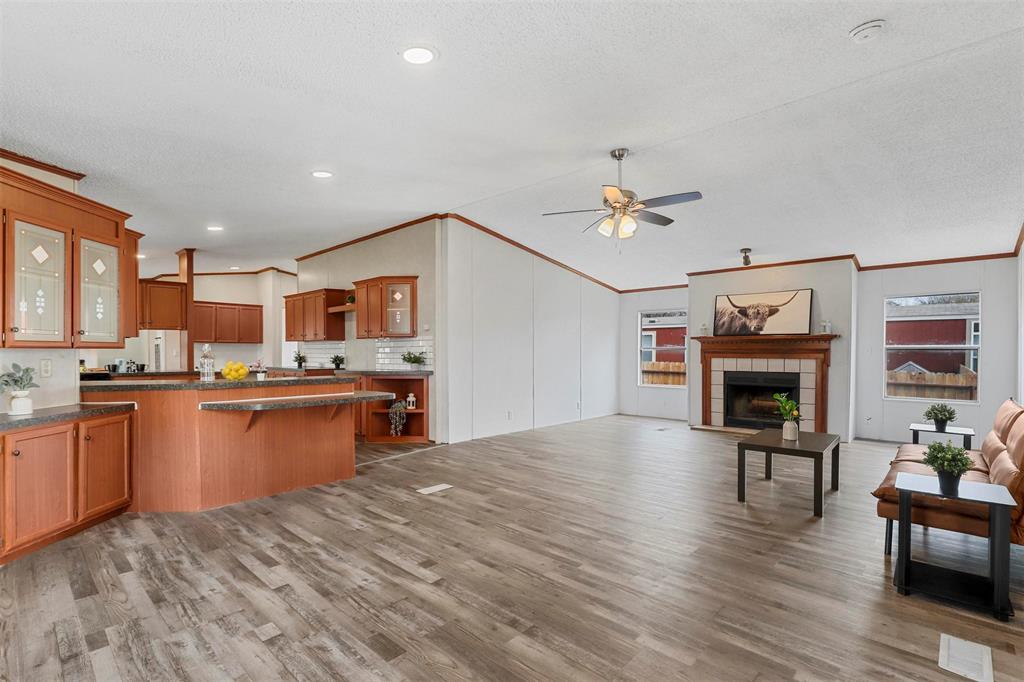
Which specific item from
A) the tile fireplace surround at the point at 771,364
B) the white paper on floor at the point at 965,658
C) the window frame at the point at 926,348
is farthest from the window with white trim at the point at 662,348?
the white paper on floor at the point at 965,658

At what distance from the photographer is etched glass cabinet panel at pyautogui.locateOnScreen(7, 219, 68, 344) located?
3438 mm

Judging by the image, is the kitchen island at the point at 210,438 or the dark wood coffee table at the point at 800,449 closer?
the dark wood coffee table at the point at 800,449

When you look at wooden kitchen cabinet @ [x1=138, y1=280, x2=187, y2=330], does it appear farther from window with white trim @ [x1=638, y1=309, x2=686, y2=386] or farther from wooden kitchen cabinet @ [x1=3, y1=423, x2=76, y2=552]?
window with white trim @ [x1=638, y1=309, x2=686, y2=386]

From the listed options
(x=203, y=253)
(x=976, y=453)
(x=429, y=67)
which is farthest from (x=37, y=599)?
(x=203, y=253)

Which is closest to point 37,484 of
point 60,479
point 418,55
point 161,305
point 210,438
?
point 60,479

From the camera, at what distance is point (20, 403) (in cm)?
334

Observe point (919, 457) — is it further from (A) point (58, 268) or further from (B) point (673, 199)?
(A) point (58, 268)

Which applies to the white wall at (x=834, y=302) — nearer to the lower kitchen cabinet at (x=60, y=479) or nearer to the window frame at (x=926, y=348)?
the window frame at (x=926, y=348)

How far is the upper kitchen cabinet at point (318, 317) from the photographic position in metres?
8.20

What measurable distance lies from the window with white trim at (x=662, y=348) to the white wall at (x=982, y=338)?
2.95 m

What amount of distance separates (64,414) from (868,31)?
5.54 metres

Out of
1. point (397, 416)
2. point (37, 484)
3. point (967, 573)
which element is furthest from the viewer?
point (397, 416)

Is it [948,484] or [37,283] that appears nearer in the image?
[948,484]

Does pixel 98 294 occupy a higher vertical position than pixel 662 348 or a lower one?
higher
